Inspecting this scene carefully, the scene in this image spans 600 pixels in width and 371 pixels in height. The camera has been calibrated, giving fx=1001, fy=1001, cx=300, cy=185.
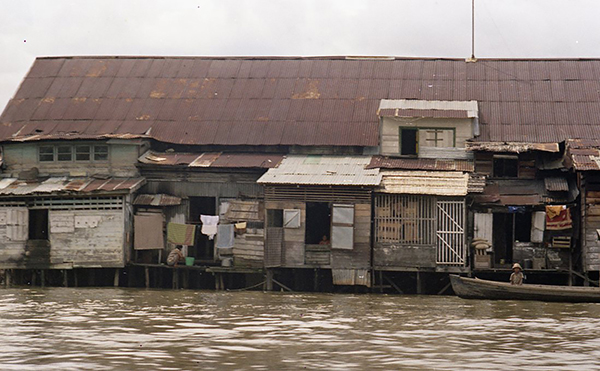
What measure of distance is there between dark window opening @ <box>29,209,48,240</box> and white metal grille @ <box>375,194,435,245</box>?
8.85 metres

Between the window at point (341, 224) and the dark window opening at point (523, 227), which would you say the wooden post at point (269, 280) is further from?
the dark window opening at point (523, 227)

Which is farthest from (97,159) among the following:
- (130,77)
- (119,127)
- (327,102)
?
(327,102)

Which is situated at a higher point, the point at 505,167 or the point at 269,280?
the point at 505,167

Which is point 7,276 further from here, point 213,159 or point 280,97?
point 280,97

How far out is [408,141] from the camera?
27469mm

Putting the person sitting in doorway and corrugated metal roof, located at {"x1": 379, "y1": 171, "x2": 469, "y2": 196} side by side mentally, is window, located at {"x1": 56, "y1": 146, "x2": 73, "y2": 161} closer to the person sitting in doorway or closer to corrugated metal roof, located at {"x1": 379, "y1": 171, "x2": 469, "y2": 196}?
the person sitting in doorway

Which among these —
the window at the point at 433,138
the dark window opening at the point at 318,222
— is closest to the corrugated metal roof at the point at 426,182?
the window at the point at 433,138

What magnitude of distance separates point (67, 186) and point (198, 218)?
3550 mm

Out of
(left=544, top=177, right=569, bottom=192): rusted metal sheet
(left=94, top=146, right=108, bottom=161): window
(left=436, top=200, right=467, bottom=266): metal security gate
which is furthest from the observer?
(left=94, top=146, right=108, bottom=161): window

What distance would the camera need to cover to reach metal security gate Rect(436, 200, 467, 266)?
24.5 m

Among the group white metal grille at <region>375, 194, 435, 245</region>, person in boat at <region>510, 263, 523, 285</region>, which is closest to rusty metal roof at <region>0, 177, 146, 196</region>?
white metal grille at <region>375, 194, 435, 245</region>

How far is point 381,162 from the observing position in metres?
26.4

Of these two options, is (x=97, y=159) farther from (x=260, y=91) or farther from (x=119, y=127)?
(x=260, y=91)

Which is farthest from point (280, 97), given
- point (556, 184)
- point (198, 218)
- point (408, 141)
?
point (556, 184)
